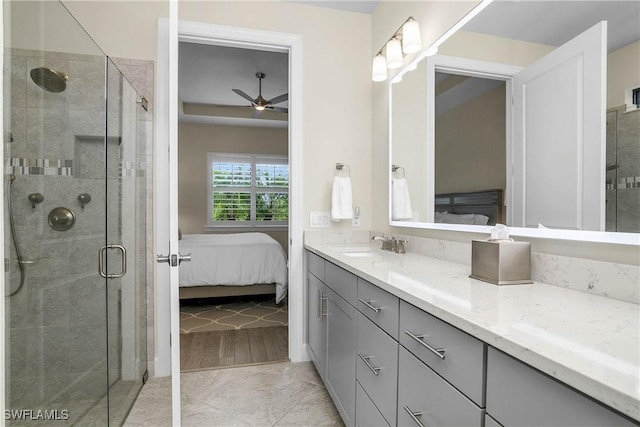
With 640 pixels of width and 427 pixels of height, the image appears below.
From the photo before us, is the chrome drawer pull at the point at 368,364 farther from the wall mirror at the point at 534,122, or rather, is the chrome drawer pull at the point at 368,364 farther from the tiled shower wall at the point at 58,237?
the tiled shower wall at the point at 58,237

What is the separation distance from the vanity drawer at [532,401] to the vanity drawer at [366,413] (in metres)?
0.61

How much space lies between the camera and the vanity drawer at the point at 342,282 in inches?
58.6

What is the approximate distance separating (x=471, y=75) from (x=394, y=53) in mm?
721

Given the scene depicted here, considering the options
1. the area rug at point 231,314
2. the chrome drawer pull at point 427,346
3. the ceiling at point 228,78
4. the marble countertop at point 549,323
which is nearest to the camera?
the marble countertop at point 549,323

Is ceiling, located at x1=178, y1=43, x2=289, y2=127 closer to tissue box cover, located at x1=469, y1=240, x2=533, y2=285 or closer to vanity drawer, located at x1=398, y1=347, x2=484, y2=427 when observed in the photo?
tissue box cover, located at x1=469, y1=240, x2=533, y2=285

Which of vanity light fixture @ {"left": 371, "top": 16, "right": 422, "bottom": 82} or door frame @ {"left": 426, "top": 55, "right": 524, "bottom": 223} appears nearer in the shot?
door frame @ {"left": 426, "top": 55, "right": 524, "bottom": 223}

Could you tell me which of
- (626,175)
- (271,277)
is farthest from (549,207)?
(271,277)

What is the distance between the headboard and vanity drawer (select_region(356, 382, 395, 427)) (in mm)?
889

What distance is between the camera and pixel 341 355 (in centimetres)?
165

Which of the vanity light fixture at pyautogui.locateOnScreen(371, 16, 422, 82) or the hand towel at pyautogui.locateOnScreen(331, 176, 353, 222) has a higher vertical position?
the vanity light fixture at pyautogui.locateOnScreen(371, 16, 422, 82)

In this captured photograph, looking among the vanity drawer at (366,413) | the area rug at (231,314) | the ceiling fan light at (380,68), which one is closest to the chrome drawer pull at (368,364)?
the vanity drawer at (366,413)

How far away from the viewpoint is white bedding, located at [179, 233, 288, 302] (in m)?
3.62

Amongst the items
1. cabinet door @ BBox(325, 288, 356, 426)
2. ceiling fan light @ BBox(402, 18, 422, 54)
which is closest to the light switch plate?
cabinet door @ BBox(325, 288, 356, 426)

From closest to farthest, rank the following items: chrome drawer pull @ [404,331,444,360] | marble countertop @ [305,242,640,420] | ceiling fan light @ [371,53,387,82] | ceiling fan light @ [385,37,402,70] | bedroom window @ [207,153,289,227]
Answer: marble countertop @ [305,242,640,420] < chrome drawer pull @ [404,331,444,360] < ceiling fan light @ [385,37,402,70] < ceiling fan light @ [371,53,387,82] < bedroom window @ [207,153,289,227]
